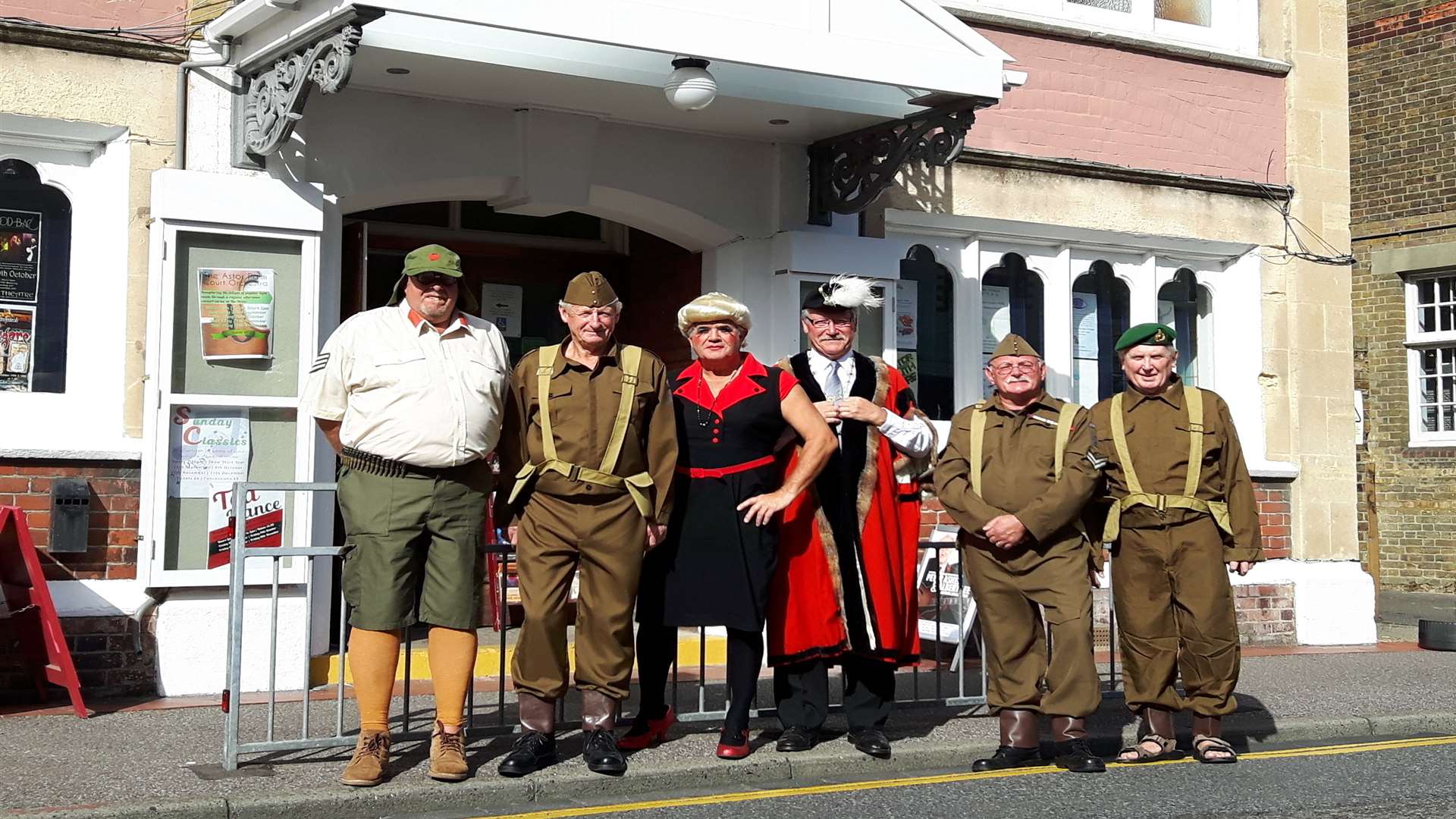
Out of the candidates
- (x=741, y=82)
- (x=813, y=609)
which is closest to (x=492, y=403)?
(x=813, y=609)

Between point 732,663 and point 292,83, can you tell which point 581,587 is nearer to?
point 732,663

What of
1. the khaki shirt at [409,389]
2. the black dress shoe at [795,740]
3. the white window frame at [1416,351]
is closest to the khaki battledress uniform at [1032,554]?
the black dress shoe at [795,740]

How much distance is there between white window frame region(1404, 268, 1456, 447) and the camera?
19.4 metres

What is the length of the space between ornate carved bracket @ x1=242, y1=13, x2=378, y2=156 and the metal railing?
74.1 inches

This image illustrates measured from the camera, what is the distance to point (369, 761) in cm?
614

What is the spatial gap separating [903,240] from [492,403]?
5.28m

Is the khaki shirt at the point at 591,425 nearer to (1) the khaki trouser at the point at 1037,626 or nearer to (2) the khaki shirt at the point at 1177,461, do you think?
(1) the khaki trouser at the point at 1037,626

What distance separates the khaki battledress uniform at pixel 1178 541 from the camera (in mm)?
7051

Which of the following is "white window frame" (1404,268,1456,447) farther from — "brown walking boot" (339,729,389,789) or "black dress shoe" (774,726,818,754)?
"brown walking boot" (339,729,389,789)

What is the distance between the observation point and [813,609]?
22.5ft

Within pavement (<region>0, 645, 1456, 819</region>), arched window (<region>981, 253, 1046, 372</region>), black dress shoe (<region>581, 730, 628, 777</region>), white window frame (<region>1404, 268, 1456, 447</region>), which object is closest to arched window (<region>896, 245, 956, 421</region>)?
arched window (<region>981, 253, 1046, 372</region>)

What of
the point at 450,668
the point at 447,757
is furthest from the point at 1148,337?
the point at 447,757

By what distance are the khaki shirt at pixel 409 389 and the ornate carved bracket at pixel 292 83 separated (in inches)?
73.9

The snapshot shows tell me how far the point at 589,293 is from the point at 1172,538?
8.91 ft
